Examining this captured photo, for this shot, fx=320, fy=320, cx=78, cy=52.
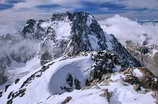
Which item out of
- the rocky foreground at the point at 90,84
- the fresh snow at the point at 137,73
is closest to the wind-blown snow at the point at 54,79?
the rocky foreground at the point at 90,84

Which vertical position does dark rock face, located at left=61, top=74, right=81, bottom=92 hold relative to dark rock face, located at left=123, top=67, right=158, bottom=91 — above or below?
below

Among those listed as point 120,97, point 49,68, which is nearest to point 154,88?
point 120,97

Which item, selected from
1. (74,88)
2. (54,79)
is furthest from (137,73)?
(54,79)

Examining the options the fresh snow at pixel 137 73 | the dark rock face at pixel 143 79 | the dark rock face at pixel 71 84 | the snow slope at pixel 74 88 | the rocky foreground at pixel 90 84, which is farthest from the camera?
the dark rock face at pixel 71 84

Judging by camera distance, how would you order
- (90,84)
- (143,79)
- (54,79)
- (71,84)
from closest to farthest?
(143,79)
(90,84)
(71,84)
(54,79)

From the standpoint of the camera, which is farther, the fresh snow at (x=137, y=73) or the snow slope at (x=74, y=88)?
the fresh snow at (x=137, y=73)

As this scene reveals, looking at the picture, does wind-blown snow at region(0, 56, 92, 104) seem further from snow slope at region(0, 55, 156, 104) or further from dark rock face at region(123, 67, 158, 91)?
dark rock face at region(123, 67, 158, 91)

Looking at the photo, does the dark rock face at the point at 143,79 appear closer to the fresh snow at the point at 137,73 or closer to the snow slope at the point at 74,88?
the fresh snow at the point at 137,73

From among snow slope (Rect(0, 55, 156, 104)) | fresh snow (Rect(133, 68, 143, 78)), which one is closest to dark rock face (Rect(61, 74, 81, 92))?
snow slope (Rect(0, 55, 156, 104))

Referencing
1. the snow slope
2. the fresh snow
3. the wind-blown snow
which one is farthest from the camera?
the wind-blown snow

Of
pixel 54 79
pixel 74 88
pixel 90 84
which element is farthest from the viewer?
pixel 54 79

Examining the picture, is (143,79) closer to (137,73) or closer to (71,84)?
(137,73)

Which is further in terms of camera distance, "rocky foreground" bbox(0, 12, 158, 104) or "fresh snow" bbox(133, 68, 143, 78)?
"fresh snow" bbox(133, 68, 143, 78)

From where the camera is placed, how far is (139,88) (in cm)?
7031
